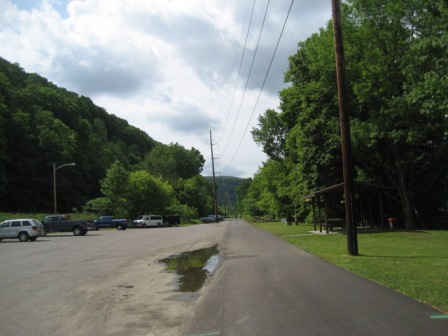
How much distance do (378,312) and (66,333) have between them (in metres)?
4.73

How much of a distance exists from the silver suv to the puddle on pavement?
18.7m

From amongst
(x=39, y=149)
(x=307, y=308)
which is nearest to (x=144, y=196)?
(x=39, y=149)

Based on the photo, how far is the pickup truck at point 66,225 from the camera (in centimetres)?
3969

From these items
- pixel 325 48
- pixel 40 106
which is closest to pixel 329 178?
pixel 325 48

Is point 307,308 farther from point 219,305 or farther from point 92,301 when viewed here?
point 92,301

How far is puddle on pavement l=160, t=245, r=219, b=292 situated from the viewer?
10.6 metres

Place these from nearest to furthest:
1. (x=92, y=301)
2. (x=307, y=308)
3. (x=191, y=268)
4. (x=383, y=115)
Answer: (x=307, y=308) < (x=92, y=301) < (x=191, y=268) < (x=383, y=115)

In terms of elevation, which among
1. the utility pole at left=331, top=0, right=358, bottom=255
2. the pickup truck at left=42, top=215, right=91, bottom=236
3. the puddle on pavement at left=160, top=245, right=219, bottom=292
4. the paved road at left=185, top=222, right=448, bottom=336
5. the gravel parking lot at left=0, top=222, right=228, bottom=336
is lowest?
the puddle on pavement at left=160, top=245, right=219, bottom=292

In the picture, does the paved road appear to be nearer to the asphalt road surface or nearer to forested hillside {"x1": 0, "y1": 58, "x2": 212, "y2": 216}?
the asphalt road surface

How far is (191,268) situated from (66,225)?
3005cm

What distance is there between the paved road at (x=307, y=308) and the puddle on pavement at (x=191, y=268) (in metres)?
0.54

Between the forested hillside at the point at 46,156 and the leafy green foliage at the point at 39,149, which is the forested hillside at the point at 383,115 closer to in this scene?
the forested hillside at the point at 46,156

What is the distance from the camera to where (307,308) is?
718 cm

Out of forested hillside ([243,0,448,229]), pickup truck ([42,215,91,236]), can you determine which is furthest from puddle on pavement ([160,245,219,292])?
pickup truck ([42,215,91,236])
